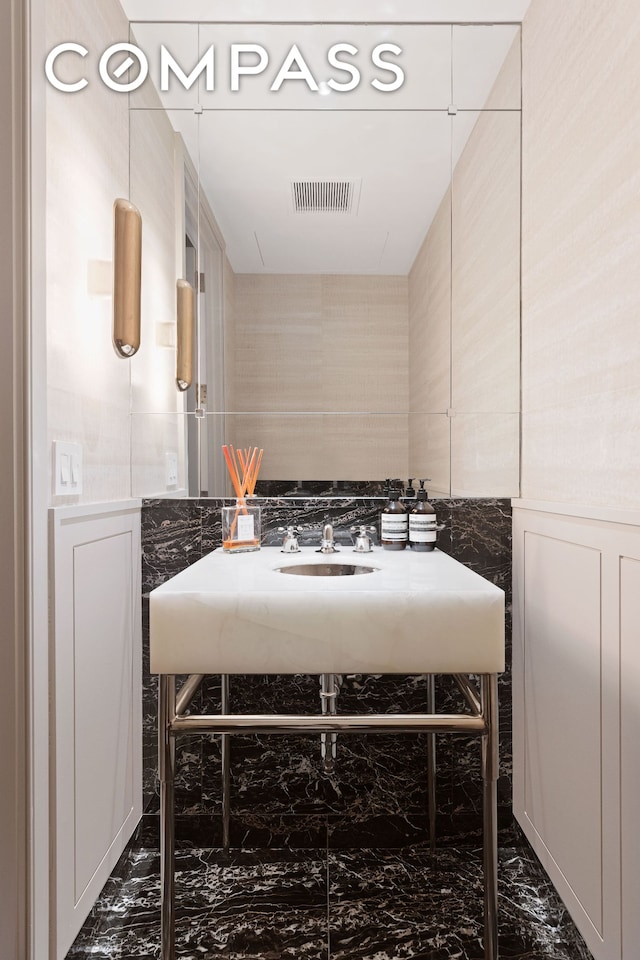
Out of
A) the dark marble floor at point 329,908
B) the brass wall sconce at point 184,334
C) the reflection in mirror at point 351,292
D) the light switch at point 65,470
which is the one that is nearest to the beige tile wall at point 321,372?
the reflection in mirror at point 351,292

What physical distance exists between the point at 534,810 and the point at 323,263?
1.61 metres

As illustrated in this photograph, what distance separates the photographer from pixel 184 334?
1.86 meters

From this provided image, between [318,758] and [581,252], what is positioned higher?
[581,252]

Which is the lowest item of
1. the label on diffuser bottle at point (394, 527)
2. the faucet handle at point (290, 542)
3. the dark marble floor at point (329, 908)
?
the dark marble floor at point (329, 908)

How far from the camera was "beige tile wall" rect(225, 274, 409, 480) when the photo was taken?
185 centimetres

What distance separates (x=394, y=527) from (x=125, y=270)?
0.97 metres

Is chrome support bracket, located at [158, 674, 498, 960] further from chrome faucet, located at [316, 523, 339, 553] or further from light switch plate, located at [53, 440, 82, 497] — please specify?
chrome faucet, located at [316, 523, 339, 553]

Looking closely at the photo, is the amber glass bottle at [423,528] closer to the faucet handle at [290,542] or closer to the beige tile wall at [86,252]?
the faucet handle at [290,542]

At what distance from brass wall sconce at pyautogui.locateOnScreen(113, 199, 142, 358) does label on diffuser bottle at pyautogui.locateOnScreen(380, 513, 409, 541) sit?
0.84 m

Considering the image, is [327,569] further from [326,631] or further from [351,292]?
[351,292]

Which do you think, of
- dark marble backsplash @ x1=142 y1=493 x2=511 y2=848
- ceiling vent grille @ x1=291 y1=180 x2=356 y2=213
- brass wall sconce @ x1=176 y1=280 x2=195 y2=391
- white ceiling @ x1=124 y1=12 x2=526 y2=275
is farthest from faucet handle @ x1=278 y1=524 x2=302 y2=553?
ceiling vent grille @ x1=291 y1=180 x2=356 y2=213

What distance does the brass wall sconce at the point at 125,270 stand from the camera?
62.2 inches

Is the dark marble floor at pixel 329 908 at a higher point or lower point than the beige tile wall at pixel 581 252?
lower

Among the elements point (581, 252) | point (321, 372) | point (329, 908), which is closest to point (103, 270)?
point (321, 372)
